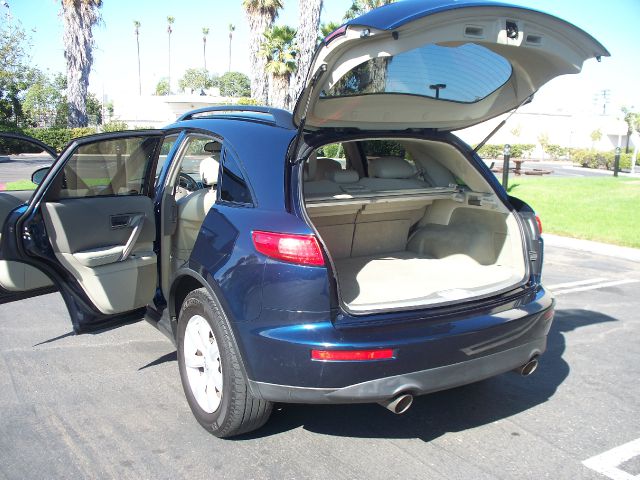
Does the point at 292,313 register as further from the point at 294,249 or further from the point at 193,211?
the point at 193,211

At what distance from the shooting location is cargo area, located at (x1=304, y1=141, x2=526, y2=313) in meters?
3.64

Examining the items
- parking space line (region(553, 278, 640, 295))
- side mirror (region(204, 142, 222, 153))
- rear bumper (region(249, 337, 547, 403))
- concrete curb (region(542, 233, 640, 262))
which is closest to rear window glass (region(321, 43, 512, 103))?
side mirror (region(204, 142, 222, 153))

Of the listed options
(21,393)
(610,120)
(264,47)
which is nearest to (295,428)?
(21,393)

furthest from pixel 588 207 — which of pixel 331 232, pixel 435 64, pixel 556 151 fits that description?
pixel 556 151

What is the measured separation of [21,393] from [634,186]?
60.2 ft

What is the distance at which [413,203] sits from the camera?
14.5ft

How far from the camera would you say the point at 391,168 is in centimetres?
432

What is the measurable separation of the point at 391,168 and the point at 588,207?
1075 centimetres

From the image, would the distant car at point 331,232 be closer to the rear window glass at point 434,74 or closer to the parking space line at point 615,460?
the rear window glass at point 434,74

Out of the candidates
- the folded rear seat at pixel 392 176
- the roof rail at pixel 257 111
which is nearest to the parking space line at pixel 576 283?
the folded rear seat at pixel 392 176

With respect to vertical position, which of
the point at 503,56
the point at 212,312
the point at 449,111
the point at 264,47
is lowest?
the point at 212,312

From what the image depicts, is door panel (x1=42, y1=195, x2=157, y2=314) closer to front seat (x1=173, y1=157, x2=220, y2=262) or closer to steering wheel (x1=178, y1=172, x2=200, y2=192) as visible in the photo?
front seat (x1=173, y1=157, x2=220, y2=262)

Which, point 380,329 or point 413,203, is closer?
point 380,329

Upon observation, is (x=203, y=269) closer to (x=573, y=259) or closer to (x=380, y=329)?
(x=380, y=329)
